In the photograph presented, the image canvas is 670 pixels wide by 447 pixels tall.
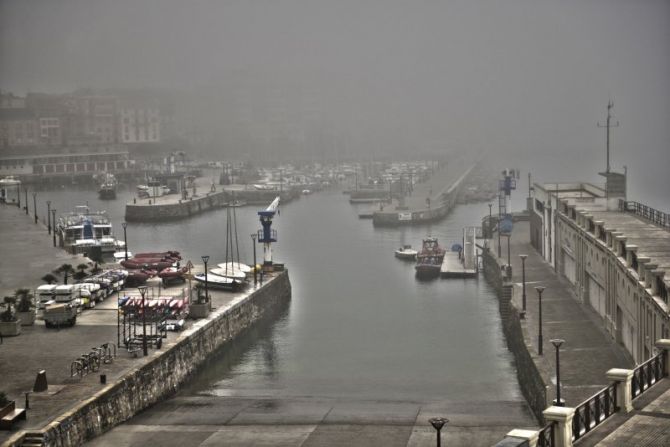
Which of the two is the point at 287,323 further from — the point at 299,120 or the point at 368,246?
the point at 299,120

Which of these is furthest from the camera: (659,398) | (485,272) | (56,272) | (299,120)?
(299,120)

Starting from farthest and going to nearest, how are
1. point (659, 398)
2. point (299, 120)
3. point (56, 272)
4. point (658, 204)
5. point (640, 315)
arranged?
point (299, 120), point (658, 204), point (56, 272), point (640, 315), point (659, 398)

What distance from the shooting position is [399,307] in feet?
68.4

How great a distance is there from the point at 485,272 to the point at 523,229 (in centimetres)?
343

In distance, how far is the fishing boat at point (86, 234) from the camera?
26469mm

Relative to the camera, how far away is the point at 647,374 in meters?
8.28

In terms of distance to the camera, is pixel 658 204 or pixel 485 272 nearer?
pixel 485 272

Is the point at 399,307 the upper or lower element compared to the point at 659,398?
lower

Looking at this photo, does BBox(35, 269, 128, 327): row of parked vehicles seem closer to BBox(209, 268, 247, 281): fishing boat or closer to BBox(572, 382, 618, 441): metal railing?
BBox(209, 268, 247, 281): fishing boat

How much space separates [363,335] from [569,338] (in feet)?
14.4

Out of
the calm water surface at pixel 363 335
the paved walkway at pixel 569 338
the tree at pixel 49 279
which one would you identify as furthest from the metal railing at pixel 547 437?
the tree at pixel 49 279

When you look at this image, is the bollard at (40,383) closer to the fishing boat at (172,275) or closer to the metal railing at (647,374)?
the metal railing at (647,374)

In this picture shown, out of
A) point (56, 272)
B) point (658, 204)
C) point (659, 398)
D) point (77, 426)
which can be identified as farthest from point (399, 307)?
point (658, 204)

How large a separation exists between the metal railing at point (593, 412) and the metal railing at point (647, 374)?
274mm
